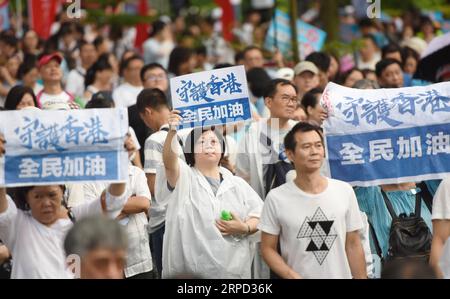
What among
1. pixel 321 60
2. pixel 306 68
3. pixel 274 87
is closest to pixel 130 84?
pixel 321 60

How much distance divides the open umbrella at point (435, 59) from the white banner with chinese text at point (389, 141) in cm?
446

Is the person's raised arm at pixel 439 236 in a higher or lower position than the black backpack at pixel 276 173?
lower

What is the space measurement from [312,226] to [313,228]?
16 millimetres

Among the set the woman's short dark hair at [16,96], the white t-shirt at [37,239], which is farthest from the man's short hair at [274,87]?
the white t-shirt at [37,239]

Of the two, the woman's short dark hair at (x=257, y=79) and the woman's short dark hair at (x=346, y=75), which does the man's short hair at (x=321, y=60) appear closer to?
the woman's short dark hair at (x=346, y=75)

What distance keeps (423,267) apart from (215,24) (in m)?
19.9

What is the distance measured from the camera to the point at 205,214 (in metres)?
9.02

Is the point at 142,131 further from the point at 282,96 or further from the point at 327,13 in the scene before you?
the point at 327,13

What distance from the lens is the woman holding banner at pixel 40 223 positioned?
25.8 feet

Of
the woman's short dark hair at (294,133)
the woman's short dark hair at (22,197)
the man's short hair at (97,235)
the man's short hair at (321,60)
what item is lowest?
the man's short hair at (97,235)

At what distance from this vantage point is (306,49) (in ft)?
54.7

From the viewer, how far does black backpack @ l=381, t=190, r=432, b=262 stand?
9078 mm
